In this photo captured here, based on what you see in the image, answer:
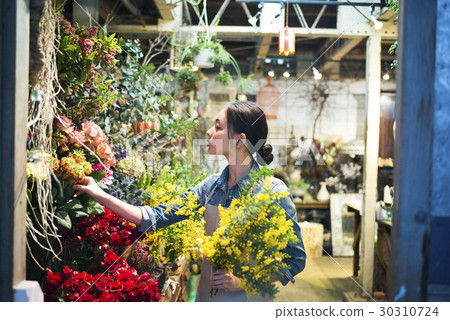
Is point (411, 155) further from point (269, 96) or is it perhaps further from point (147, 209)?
point (269, 96)

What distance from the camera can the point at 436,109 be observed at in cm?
118

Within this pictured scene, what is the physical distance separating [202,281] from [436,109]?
113cm

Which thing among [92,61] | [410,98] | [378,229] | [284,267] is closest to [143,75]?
[92,61]

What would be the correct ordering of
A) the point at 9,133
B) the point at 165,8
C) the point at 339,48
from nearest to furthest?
the point at 9,133
the point at 165,8
the point at 339,48

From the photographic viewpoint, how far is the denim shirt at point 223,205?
1.58 meters

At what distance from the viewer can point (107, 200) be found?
5.71 ft

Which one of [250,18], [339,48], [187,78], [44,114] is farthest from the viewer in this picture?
[339,48]

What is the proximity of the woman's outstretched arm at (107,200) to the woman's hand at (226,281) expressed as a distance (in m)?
0.50

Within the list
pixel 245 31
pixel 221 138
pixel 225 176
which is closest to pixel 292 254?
pixel 225 176

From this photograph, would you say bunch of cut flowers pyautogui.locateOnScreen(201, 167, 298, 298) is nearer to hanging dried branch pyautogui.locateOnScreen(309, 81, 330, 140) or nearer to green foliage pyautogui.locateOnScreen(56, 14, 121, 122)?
green foliage pyautogui.locateOnScreen(56, 14, 121, 122)

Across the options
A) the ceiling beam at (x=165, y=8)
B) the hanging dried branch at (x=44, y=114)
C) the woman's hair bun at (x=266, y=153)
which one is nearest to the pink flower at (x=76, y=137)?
the hanging dried branch at (x=44, y=114)

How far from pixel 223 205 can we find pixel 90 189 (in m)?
0.55

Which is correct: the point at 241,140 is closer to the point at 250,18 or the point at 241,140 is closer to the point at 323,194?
the point at 250,18

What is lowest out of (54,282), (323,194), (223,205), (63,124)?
(323,194)
